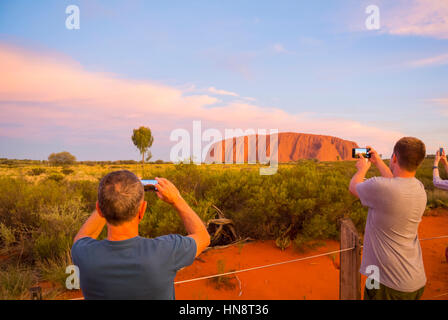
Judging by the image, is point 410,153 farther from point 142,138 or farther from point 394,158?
point 142,138

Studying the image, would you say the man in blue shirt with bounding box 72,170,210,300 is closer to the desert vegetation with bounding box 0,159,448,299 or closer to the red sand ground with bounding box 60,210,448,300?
the red sand ground with bounding box 60,210,448,300

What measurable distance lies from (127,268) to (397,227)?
197 cm

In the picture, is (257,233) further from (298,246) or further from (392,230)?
(392,230)

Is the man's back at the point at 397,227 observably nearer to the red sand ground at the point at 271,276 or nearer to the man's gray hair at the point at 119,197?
the man's gray hair at the point at 119,197

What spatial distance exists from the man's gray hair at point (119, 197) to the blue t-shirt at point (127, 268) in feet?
0.41

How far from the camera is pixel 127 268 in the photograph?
136cm

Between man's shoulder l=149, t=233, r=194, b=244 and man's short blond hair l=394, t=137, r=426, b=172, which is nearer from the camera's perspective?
man's shoulder l=149, t=233, r=194, b=244

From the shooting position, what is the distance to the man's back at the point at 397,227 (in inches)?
85.4

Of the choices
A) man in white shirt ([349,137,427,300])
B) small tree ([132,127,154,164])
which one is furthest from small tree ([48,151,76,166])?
man in white shirt ([349,137,427,300])

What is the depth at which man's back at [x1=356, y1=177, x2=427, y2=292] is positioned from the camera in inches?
85.4

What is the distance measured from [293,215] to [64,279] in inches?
166

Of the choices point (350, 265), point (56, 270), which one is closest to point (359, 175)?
point (350, 265)
